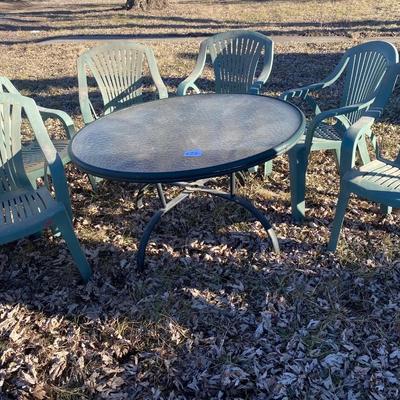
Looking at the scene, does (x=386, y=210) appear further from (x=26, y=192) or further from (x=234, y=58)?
(x=26, y=192)

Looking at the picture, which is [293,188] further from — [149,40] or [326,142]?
[149,40]

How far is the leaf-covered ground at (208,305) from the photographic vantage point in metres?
2.38

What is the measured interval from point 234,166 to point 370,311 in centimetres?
119

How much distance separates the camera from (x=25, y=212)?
2.87m

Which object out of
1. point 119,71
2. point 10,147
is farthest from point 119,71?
point 10,147

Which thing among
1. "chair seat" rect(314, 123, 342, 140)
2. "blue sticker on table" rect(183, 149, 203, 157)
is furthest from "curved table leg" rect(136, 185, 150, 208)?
"chair seat" rect(314, 123, 342, 140)

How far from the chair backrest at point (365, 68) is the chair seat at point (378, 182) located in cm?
67

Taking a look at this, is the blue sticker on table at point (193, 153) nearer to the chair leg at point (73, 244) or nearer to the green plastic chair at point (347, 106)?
the chair leg at point (73, 244)

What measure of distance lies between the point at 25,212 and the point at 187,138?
3.56 ft

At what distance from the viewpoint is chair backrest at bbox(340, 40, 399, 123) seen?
3.43 meters

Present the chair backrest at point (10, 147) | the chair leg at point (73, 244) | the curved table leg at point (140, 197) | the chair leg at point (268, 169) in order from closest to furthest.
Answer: the chair leg at point (73, 244) → the chair backrest at point (10, 147) → the curved table leg at point (140, 197) → the chair leg at point (268, 169)

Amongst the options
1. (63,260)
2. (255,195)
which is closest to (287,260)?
(255,195)

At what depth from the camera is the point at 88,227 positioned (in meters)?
3.70

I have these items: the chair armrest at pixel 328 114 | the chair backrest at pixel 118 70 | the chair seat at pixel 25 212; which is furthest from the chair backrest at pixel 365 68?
the chair seat at pixel 25 212
